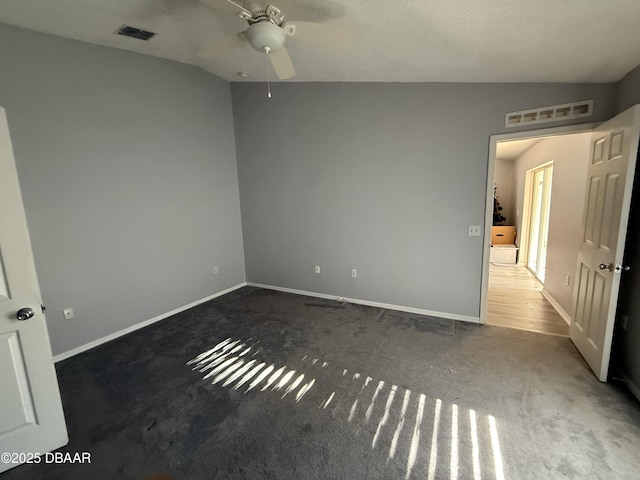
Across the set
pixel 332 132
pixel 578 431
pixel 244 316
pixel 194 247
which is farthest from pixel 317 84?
pixel 578 431

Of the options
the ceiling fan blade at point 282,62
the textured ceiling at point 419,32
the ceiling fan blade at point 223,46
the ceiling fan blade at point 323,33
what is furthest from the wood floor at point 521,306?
the ceiling fan blade at point 223,46

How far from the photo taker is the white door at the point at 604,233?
81.7 inches

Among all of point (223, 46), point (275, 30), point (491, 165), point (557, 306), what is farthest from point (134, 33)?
point (557, 306)

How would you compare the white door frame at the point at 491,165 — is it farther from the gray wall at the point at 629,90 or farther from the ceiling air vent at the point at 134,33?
the ceiling air vent at the point at 134,33

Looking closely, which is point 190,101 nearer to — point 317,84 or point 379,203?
point 317,84

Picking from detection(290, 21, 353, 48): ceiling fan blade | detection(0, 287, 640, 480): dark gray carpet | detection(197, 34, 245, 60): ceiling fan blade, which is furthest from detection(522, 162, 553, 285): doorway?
detection(197, 34, 245, 60): ceiling fan blade

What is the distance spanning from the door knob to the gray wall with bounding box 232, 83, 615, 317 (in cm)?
306

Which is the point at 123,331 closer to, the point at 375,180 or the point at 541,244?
the point at 375,180

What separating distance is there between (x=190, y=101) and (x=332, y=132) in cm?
195

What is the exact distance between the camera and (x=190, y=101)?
3924 millimetres

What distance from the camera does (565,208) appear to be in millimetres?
3740

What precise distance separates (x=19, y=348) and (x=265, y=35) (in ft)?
7.98

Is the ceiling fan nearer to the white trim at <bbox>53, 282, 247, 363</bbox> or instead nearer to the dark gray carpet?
the dark gray carpet

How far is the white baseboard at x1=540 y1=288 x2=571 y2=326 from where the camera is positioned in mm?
3451
